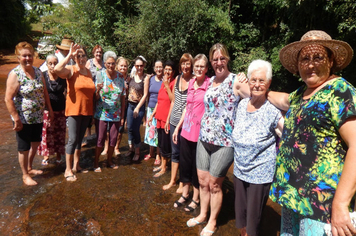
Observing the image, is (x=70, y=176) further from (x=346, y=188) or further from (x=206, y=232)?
(x=346, y=188)

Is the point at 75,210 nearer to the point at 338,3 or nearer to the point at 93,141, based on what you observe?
the point at 93,141

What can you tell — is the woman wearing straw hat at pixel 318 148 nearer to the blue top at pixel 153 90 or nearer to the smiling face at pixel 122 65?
the blue top at pixel 153 90

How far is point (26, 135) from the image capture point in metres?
3.74

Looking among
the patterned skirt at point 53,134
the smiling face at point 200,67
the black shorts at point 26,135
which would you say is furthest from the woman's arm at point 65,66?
the smiling face at point 200,67

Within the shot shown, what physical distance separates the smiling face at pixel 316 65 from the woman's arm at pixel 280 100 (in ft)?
1.29

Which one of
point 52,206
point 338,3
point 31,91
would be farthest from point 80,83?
point 338,3

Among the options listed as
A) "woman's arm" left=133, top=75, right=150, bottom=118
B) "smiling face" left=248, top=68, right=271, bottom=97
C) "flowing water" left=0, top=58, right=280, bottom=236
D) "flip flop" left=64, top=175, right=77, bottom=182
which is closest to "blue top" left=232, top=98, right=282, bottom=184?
"smiling face" left=248, top=68, right=271, bottom=97

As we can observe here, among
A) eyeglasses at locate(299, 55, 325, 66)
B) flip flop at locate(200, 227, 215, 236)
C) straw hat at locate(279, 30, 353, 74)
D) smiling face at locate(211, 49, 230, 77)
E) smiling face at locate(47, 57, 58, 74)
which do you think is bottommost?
flip flop at locate(200, 227, 215, 236)

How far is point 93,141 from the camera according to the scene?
6.11 m

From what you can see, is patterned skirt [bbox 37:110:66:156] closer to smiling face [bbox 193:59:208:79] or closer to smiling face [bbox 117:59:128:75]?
smiling face [bbox 117:59:128:75]

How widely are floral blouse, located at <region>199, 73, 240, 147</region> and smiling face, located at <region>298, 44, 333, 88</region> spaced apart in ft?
3.23

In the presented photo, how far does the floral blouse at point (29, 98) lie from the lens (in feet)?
11.6

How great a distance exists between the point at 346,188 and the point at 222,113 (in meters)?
1.46

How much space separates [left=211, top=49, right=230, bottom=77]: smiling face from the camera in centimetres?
267
